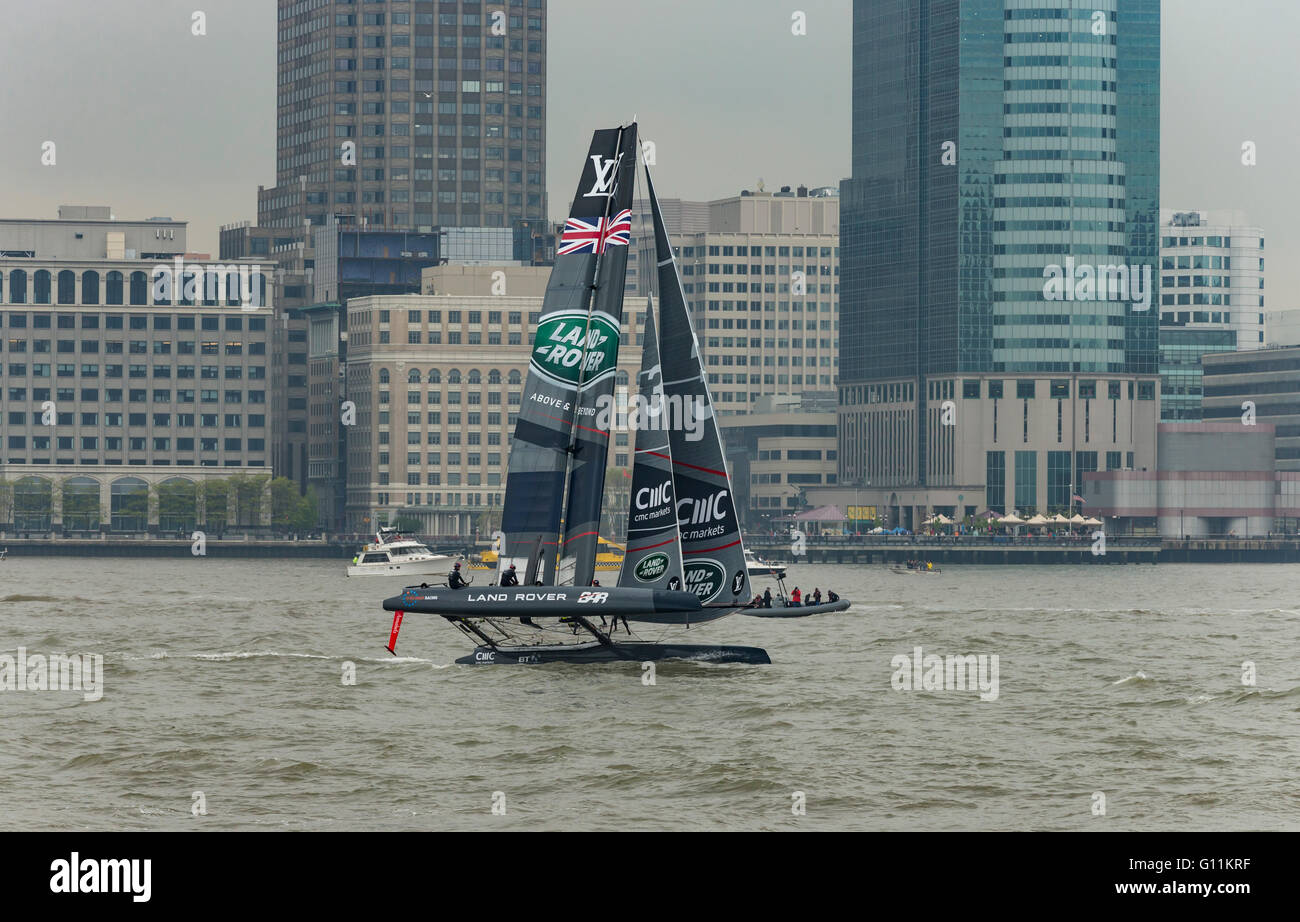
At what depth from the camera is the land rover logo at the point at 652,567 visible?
5559 centimetres

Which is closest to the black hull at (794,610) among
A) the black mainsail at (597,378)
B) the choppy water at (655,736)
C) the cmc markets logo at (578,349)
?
the choppy water at (655,736)

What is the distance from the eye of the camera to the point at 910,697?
5234 centimetres

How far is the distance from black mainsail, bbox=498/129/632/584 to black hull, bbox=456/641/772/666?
6.23 feet

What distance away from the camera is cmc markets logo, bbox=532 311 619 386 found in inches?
2100

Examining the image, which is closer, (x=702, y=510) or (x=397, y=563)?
(x=702, y=510)

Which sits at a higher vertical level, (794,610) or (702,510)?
(702,510)

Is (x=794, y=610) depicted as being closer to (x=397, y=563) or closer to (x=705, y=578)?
(x=705, y=578)

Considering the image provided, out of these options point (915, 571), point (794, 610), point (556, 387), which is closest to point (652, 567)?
point (556, 387)

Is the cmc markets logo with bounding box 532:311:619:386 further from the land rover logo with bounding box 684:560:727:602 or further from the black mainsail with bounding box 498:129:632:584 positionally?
the land rover logo with bounding box 684:560:727:602

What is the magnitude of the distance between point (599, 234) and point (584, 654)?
10979 mm

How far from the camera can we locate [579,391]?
175 feet
